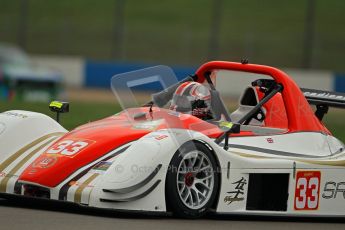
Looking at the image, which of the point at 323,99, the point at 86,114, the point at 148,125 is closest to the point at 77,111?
the point at 86,114

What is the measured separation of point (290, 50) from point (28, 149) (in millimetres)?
27503

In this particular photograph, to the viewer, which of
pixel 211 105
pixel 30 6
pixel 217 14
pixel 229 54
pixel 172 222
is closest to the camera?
pixel 172 222

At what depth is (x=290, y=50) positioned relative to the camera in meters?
35.9

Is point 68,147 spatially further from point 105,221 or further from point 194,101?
point 194,101

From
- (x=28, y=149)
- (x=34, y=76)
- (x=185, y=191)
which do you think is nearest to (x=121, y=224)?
(x=185, y=191)

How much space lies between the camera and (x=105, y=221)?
776 cm

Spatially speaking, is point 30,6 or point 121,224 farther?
point 30,6

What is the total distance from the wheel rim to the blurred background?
75.5ft

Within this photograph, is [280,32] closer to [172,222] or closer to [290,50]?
[290,50]

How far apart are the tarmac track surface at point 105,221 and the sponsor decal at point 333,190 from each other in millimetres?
274

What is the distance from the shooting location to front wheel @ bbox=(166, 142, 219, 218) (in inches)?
Result: 317

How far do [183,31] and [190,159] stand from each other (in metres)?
31.1

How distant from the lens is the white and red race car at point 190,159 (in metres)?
8.02

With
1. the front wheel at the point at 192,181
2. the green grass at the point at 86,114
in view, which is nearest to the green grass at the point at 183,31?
the green grass at the point at 86,114
